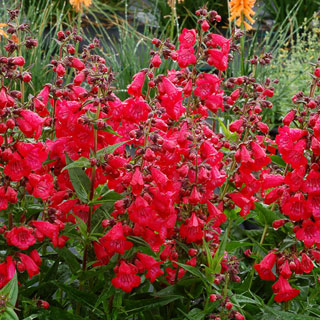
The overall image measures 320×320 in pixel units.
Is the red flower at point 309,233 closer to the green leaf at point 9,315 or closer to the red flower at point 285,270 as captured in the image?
the red flower at point 285,270

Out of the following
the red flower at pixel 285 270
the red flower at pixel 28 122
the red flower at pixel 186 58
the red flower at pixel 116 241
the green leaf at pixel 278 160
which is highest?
the red flower at pixel 186 58

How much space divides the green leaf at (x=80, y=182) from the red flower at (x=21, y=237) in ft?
0.56

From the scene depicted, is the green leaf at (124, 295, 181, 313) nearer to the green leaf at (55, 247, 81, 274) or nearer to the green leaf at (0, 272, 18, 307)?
the green leaf at (55, 247, 81, 274)

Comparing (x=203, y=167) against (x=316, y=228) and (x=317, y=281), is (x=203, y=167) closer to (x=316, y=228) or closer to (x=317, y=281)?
(x=316, y=228)

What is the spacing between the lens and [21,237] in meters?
1.65

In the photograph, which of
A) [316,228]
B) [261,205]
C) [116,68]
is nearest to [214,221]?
[261,205]

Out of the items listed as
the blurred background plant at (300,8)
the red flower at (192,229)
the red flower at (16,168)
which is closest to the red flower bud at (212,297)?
the red flower at (192,229)

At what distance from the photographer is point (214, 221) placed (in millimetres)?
1893

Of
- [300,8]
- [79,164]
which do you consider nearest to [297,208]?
[79,164]

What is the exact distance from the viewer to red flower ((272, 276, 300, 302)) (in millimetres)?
1804

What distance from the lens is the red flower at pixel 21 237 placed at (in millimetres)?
1621

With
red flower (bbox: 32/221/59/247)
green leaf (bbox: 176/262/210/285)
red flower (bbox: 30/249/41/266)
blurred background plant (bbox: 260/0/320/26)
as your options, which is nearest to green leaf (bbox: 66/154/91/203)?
red flower (bbox: 32/221/59/247)

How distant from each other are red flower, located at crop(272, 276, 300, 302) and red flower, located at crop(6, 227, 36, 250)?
753 mm

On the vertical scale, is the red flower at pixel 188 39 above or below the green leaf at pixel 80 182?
above
